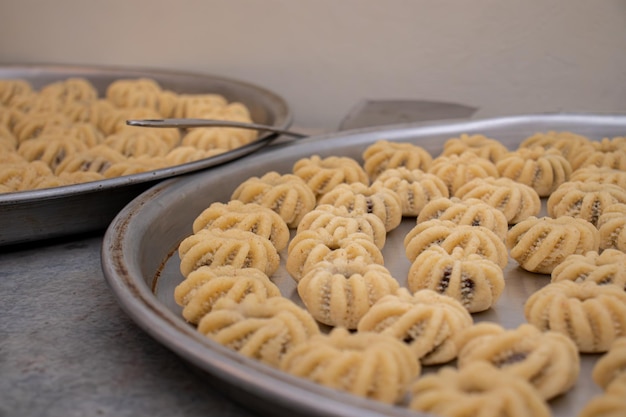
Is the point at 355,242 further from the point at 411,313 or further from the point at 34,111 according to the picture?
the point at 34,111

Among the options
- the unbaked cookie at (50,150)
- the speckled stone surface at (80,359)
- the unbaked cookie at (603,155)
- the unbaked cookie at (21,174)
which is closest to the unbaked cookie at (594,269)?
the unbaked cookie at (603,155)

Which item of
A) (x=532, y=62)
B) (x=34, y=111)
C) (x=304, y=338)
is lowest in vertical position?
(x=34, y=111)

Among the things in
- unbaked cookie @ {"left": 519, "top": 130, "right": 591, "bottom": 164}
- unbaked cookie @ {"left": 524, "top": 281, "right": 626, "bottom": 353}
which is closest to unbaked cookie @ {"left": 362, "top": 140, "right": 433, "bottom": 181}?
unbaked cookie @ {"left": 519, "top": 130, "right": 591, "bottom": 164}

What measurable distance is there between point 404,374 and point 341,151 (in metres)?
1.20

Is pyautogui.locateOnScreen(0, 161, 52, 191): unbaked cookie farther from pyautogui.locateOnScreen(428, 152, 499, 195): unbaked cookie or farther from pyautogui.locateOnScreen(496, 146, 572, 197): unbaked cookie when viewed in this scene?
pyautogui.locateOnScreen(496, 146, 572, 197): unbaked cookie

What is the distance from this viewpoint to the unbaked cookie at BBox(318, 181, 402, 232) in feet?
5.72

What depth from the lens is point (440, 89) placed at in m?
2.87

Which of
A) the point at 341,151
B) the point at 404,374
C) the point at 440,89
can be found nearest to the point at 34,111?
the point at 341,151

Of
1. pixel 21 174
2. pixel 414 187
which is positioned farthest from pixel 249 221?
pixel 21 174

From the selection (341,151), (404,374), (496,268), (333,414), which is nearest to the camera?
(333,414)

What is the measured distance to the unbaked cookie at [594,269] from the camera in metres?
1.34

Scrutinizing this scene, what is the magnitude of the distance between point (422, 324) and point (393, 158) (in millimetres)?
899

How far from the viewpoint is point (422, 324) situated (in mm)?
1218

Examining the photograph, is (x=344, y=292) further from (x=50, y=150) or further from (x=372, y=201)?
(x=50, y=150)
